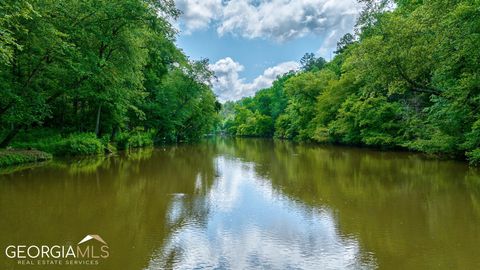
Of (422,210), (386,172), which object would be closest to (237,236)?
(422,210)

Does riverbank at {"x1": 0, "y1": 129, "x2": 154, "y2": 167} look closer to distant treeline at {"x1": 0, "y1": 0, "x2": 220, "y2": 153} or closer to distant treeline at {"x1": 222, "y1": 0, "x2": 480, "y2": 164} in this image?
distant treeline at {"x1": 0, "y1": 0, "x2": 220, "y2": 153}

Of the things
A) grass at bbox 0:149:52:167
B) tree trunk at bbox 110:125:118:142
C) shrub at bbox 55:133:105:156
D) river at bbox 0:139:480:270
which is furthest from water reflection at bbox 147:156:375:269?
tree trunk at bbox 110:125:118:142

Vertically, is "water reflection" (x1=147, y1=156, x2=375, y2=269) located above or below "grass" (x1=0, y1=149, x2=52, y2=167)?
below

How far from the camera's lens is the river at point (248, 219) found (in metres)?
5.68

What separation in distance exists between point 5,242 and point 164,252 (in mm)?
2714

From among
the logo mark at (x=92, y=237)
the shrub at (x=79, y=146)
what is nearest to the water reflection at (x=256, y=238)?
the logo mark at (x=92, y=237)

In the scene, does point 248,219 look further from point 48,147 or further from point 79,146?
point 48,147

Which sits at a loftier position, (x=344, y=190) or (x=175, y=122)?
(x=175, y=122)

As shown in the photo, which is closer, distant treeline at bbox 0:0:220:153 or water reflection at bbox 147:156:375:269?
water reflection at bbox 147:156:375:269

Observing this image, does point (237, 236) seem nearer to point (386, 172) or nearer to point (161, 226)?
point (161, 226)

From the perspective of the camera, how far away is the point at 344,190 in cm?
1177

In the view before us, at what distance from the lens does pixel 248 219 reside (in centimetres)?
818

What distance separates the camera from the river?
18.6 ft

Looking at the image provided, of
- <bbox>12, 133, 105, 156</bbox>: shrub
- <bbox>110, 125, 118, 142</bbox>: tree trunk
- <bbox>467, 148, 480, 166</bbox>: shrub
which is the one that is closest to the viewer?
<bbox>467, 148, 480, 166</bbox>: shrub
